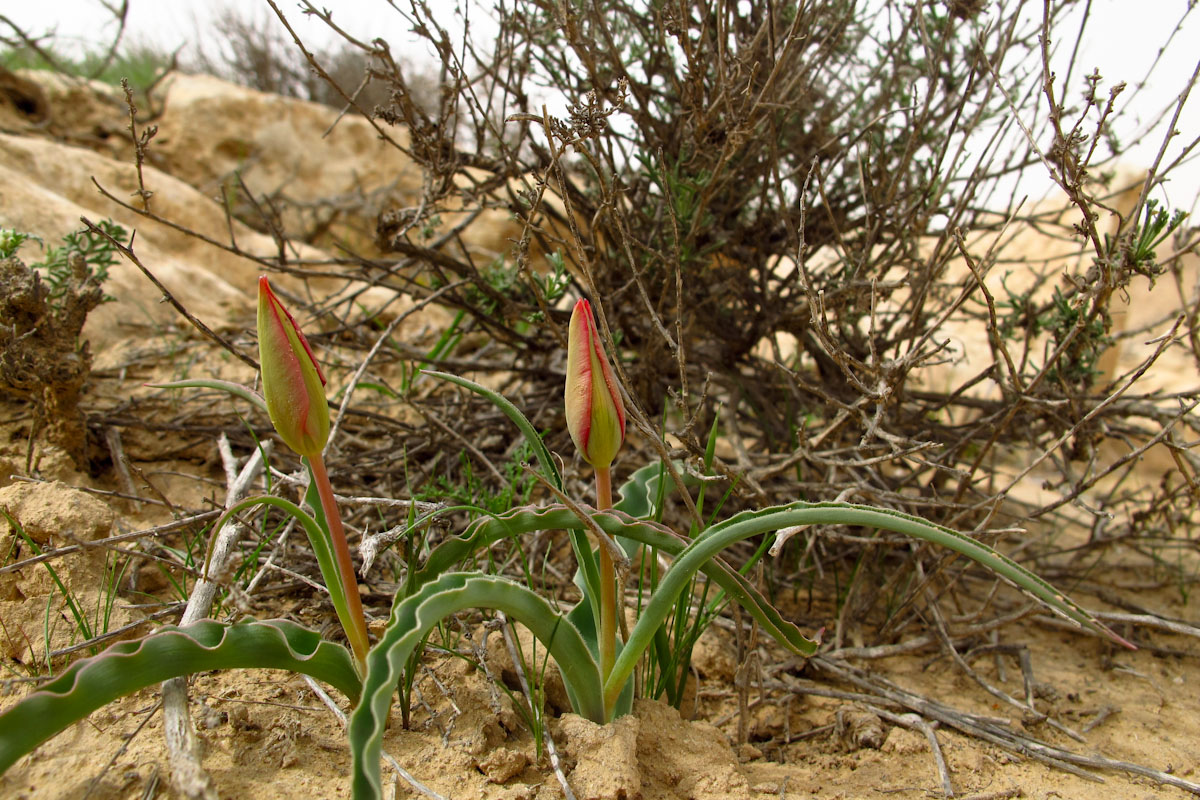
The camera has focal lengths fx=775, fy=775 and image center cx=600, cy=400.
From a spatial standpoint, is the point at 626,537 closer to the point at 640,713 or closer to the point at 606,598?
the point at 606,598

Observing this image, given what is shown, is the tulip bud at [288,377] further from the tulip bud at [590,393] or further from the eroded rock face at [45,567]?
the eroded rock face at [45,567]

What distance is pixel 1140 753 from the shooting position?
1638 mm

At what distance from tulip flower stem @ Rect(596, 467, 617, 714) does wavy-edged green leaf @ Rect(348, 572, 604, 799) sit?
0.02m

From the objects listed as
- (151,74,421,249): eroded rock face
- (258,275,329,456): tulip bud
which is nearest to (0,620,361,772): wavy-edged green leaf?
(258,275,329,456): tulip bud

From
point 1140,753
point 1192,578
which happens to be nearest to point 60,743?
point 1140,753

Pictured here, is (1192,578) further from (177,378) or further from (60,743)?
(177,378)

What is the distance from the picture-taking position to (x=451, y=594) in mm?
1055

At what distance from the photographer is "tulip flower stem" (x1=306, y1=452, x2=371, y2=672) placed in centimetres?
118

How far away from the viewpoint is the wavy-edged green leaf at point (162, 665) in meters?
0.92

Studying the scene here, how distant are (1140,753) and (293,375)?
1.84 metres

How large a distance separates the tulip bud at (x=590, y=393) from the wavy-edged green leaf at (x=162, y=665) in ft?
1.72

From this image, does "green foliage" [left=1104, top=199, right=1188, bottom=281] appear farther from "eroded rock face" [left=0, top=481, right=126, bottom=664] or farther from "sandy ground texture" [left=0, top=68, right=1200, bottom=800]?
"eroded rock face" [left=0, top=481, right=126, bottom=664]

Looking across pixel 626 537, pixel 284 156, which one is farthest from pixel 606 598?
pixel 284 156

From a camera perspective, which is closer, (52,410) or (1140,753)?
(1140,753)
